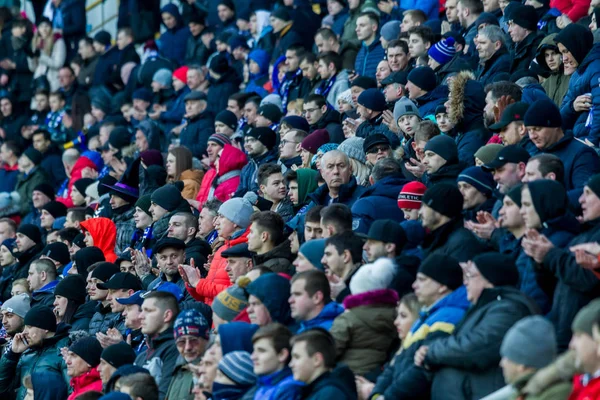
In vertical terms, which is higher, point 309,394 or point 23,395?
point 309,394

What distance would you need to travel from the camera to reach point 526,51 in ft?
42.3

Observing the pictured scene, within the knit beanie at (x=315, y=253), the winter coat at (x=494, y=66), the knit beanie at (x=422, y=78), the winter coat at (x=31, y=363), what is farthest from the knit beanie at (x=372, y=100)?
the winter coat at (x=31, y=363)

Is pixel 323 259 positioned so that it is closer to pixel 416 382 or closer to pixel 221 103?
pixel 416 382

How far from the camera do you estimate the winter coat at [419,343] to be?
809 cm

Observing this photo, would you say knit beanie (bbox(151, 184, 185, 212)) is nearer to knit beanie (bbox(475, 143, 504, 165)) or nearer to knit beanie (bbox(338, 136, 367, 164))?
knit beanie (bbox(338, 136, 367, 164))

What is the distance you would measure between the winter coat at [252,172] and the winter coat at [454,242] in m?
4.36

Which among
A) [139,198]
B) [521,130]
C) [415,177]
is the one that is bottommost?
[139,198]

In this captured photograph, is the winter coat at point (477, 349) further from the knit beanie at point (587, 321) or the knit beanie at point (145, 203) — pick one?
the knit beanie at point (145, 203)

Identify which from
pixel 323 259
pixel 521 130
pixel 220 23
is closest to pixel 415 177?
pixel 521 130

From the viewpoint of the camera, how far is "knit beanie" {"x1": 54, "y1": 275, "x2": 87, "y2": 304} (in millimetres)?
12766

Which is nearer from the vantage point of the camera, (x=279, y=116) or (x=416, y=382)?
(x=416, y=382)

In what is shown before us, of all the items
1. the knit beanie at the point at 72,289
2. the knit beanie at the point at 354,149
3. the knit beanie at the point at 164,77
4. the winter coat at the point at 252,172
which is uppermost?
the knit beanie at the point at 354,149

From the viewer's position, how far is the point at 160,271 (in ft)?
41.2

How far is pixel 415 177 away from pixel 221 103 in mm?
6937
